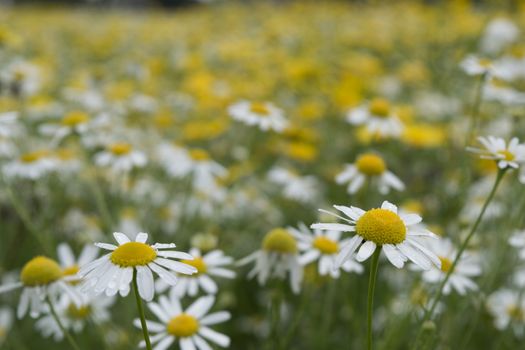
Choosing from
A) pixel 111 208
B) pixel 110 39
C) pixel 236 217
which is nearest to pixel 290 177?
pixel 236 217

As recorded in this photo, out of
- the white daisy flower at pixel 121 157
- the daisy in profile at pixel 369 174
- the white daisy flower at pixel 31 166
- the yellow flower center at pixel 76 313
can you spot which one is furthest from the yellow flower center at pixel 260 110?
the yellow flower center at pixel 76 313

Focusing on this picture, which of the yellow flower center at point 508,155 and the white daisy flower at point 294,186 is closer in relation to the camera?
the yellow flower center at point 508,155

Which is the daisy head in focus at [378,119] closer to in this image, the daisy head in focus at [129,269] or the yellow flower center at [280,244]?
the yellow flower center at [280,244]

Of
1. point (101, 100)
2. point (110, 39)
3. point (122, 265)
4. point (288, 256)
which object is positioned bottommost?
point (110, 39)

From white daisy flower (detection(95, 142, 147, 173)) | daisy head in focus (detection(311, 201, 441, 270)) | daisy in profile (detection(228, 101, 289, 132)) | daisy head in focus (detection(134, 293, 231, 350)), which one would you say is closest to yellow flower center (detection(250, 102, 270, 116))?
daisy in profile (detection(228, 101, 289, 132))

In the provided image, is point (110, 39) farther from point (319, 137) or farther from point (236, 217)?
point (236, 217)

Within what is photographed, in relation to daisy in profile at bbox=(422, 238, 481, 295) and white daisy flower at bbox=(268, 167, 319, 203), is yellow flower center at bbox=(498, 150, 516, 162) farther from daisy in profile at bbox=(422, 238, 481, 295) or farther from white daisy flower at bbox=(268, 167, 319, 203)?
white daisy flower at bbox=(268, 167, 319, 203)

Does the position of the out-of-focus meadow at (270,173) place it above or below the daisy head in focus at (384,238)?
below
